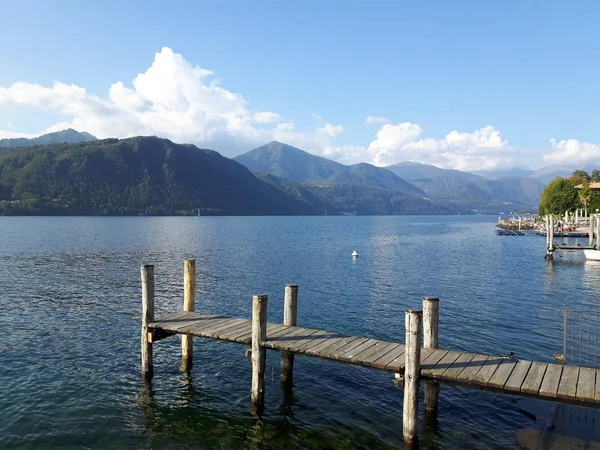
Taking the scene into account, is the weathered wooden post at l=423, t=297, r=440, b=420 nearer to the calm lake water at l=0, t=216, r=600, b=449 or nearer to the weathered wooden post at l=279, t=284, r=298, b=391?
the calm lake water at l=0, t=216, r=600, b=449

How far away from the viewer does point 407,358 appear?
12.4 metres

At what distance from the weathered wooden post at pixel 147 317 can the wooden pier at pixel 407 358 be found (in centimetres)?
4

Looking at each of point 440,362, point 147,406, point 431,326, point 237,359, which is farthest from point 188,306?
point 440,362

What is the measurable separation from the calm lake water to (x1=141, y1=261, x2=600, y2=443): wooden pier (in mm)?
1451

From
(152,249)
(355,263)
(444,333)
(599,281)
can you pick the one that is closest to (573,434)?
(444,333)

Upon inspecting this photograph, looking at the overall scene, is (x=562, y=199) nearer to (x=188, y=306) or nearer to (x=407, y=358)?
(x=188, y=306)

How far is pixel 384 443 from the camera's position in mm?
13492

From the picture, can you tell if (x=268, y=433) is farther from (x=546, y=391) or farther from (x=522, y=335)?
(x=522, y=335)

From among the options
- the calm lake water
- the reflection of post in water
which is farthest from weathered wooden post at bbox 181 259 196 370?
the reflection of post in water

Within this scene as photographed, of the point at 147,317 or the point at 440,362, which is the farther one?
the point at 147,317

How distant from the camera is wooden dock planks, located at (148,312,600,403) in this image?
11626mm

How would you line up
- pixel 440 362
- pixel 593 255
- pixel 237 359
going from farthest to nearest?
1. pixel 593 255
2. pixel 237 359
3. pixel 440 362

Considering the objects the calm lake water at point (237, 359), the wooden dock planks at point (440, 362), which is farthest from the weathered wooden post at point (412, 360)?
the calm lake water at point (237, 359)

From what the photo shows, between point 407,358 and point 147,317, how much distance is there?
10781 mm
